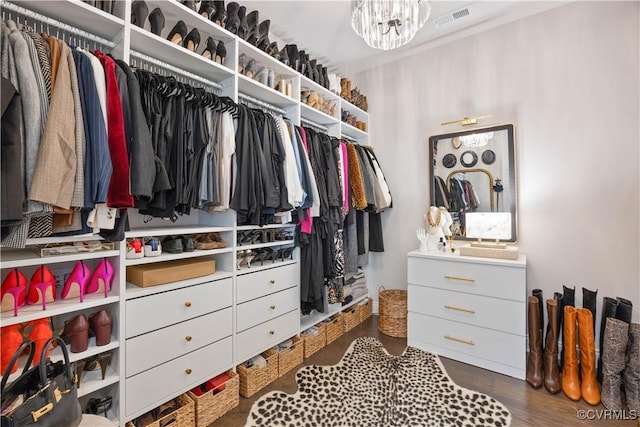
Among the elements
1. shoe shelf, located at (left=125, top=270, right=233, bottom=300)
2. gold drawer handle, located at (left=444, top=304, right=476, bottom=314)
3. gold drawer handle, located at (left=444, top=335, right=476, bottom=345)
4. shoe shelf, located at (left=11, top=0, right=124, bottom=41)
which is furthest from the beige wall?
shoe shelf, located at (left=11, top=0, right=124, bottom=41)

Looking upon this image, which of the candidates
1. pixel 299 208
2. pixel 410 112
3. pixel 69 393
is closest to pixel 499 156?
pixel 410 112

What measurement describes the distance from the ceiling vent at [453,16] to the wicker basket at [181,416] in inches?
127

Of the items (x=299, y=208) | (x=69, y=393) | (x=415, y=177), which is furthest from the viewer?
(x=415, y=177)

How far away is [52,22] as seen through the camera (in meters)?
1.19

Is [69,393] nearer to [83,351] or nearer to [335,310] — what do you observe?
[83,351]

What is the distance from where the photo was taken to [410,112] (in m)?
2.90

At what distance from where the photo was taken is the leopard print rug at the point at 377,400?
5.08ft

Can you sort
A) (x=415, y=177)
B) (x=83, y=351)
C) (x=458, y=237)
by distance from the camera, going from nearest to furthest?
(x=83, y=351) → (x=458, y=237) → (x=415, y=177)

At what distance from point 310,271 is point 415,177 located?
1481 millimetres

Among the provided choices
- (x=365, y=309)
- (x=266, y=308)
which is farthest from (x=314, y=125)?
(x=365, y=309)

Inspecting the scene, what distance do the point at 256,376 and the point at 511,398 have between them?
157 cm

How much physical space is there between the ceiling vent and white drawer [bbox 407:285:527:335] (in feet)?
7.30

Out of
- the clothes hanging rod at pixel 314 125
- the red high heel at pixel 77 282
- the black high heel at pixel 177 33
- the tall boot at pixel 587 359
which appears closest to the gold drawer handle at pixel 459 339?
the tall boot at pixel 587 359

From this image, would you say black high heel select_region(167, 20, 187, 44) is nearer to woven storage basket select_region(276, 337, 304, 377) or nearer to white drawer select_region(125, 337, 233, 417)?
white drawer select_region(125, 337, 233, 417)
